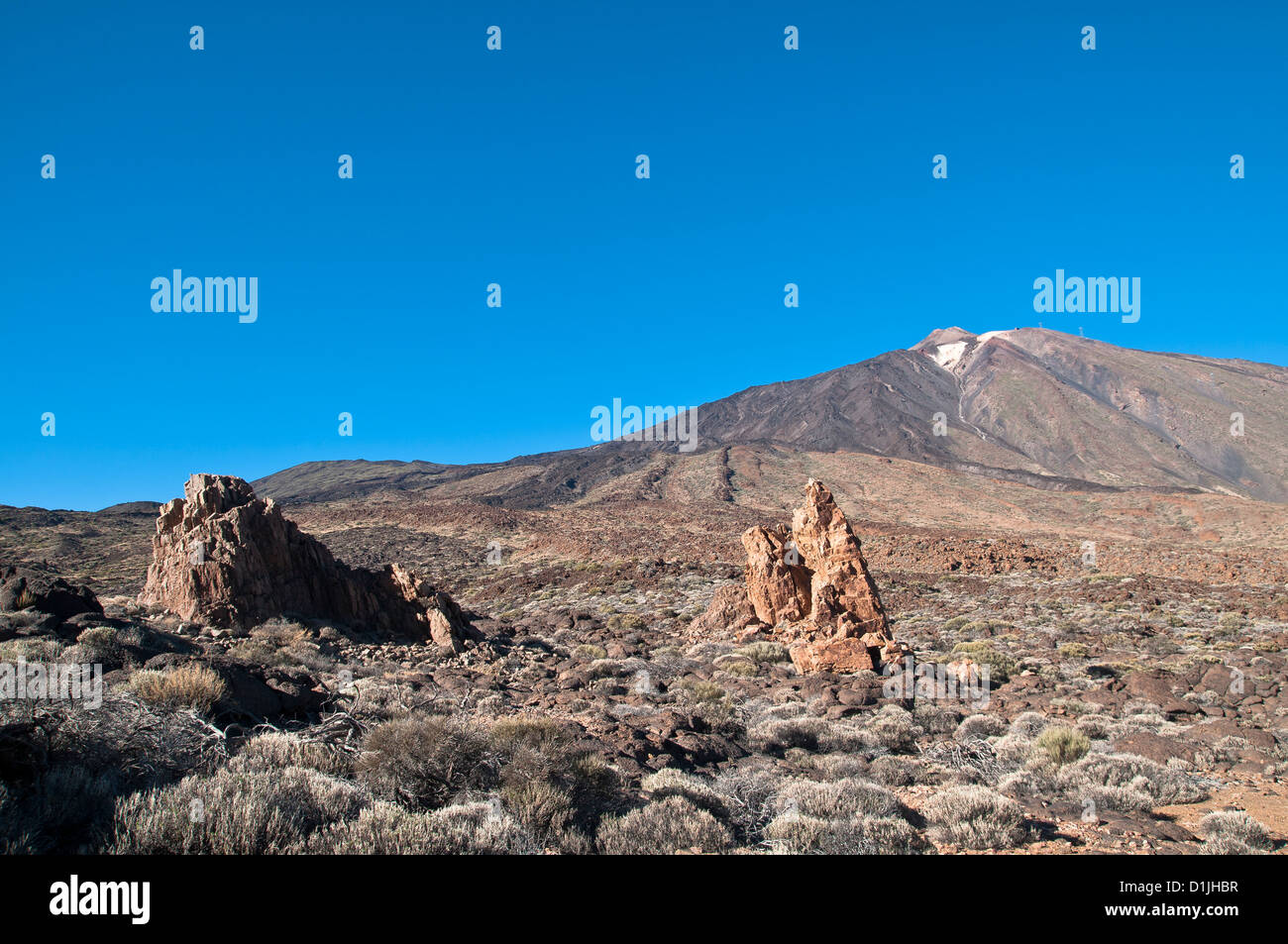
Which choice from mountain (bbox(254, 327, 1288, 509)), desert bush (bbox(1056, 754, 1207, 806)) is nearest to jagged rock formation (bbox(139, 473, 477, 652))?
desert bush (bbox(1056, 754, 1207, 806))

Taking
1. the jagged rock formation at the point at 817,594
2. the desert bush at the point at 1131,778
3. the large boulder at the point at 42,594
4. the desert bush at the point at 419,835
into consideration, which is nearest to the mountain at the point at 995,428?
the jagged rock formation at the point at 817,594

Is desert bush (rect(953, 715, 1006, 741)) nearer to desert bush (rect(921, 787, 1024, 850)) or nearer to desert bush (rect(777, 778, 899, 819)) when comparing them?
desert bush (rect(921, 787, 1024, 850))

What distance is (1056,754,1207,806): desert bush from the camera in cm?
613

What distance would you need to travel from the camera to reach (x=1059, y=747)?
7398 mm

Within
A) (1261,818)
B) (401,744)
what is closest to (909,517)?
(1261,818)

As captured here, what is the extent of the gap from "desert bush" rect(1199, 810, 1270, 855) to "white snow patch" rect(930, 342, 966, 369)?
15882cm

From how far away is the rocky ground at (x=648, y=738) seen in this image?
409 cm

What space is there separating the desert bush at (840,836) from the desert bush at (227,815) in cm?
288

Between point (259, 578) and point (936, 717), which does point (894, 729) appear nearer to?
point (936, 717)

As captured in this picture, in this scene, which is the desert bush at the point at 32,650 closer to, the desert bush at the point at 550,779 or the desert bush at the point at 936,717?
the desert bush at the point at 550,779

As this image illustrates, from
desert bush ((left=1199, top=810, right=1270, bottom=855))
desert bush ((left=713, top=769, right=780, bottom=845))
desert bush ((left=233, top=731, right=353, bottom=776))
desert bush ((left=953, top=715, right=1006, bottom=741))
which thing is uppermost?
desert bush ((left=233, top=731, right=353, bottom=776))

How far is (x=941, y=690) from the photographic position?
10836mm

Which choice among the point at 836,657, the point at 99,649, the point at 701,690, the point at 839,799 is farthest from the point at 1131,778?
the point at 99,649
